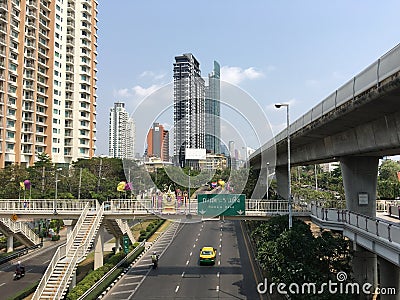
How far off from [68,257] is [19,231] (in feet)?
55.4

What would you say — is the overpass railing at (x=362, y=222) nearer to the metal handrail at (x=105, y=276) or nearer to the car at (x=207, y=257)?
the car at (x=207, y=257)

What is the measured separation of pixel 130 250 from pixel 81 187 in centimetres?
2222

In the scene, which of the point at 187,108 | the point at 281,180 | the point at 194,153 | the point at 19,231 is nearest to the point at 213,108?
→ the point at 187,108

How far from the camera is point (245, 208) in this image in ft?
87.2

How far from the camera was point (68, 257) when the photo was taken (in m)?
24.6

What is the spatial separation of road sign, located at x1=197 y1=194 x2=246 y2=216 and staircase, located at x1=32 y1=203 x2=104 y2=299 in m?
7.74

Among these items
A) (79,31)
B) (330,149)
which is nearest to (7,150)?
(79,31)

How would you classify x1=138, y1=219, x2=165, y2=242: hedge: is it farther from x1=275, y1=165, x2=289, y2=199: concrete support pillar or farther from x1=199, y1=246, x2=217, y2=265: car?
x1=275, y1=165, x2=289, y2=199: concrete support pillar

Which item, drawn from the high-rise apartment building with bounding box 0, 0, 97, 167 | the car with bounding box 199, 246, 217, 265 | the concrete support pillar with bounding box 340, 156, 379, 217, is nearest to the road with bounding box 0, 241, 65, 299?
the car with bounding box 199, 246, 217, 265

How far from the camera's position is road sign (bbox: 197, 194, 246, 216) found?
2630 cm

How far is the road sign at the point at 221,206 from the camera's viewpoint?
26.3 meters

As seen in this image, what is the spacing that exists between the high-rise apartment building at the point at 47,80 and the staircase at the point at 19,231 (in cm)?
2969

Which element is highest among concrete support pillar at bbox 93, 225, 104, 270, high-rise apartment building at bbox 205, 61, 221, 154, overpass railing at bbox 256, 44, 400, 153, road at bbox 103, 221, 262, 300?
high-rise apartment building at bbox 205, 61, 221, 154

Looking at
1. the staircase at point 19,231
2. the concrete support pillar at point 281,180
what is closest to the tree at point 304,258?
the concrete support pillar at point 281,180
